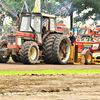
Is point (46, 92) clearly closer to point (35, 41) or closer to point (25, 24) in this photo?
point (35, 41)

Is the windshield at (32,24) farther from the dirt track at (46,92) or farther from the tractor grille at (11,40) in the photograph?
the dirt track at (46,92)

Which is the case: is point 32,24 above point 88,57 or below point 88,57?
above

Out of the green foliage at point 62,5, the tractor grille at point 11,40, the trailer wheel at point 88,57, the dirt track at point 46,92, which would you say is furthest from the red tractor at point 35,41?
the green foliage at point 62,5

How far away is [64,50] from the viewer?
18234mm

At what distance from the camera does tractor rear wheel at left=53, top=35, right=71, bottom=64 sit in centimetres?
1689

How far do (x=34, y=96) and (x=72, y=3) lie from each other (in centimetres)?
3755

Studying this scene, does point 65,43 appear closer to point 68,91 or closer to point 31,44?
point 31,44

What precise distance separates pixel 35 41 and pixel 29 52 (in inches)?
69.3

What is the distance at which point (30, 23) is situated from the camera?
16.8 meters

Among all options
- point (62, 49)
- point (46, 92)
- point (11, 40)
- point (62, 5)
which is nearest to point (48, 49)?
point (62, 49)

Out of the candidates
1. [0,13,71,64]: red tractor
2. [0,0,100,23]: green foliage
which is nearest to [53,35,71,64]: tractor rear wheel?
[0,13,71,64]: red tractor

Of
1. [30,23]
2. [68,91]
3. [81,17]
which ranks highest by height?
[81,17]

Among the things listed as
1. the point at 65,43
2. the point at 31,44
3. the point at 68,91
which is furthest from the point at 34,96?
the point at 65,43

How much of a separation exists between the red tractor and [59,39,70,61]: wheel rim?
2.5 inches
